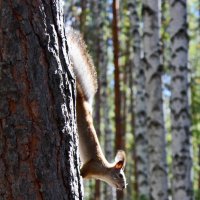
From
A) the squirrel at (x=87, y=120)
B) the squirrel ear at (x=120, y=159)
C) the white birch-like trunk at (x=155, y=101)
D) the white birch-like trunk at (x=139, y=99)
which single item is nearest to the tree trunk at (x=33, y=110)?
the squirrel at (x=87, y=120)

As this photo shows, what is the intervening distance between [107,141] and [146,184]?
1909mm

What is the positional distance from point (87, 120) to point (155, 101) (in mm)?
5385

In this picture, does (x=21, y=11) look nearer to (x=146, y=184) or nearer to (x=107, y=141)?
(x=146, y=184)

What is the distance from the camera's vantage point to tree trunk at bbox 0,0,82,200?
223cm

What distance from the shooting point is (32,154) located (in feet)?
7.37

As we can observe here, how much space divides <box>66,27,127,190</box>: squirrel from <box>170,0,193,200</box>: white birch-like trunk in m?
3.14

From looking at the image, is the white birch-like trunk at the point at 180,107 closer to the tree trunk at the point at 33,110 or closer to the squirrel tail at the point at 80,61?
the squirrel tail at the point at 80,61

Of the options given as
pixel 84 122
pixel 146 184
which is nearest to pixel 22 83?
pixel 84 122

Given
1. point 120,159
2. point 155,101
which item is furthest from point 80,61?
point 155,101

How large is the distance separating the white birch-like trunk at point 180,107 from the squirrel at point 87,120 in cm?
314

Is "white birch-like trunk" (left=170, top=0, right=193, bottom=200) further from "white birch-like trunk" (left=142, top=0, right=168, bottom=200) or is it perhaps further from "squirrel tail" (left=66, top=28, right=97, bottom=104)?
"squirrel tail" (left=66, top=28, right=97, bottom=104)

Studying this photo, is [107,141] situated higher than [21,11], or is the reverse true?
[107,141]

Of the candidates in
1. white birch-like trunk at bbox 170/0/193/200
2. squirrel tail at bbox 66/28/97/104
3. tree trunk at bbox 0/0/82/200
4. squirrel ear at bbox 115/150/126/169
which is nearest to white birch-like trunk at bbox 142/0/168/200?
white birch-like trunk at bbox 170/0/193/200

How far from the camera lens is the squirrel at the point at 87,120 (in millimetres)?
3453
